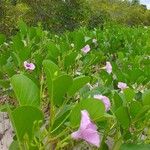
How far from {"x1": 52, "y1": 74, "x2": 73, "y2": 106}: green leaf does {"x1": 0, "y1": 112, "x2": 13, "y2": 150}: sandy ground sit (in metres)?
0.83

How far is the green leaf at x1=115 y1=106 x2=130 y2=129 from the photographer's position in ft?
5.42

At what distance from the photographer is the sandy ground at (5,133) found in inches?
96.0

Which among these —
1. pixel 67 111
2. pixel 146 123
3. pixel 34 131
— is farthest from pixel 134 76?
pixel 34 131

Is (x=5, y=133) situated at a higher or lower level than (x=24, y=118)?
lower

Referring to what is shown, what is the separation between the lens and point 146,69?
2.76m

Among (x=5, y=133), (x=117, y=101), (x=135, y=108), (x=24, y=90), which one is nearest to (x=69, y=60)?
(x=5, y=133)

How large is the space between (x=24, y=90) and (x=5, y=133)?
3.57 ft

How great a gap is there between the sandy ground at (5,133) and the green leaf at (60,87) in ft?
2.72

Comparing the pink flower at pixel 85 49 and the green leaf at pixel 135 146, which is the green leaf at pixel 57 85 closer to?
the green leaf at pixel 135 146

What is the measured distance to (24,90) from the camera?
1.52 meters

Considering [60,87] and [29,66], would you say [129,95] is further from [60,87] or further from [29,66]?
[29,66]

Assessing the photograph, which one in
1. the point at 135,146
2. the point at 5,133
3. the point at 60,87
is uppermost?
the point at 60,87

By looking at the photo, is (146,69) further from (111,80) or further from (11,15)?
(11,15)

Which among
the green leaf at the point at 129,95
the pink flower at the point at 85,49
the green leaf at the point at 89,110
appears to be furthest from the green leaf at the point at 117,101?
the pink flower at the point at 85,49
